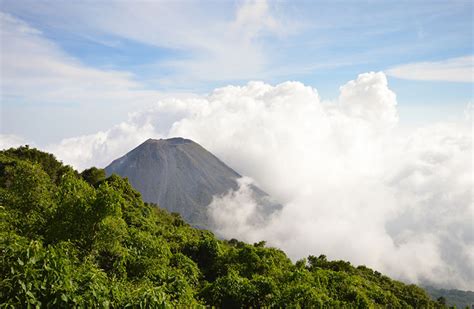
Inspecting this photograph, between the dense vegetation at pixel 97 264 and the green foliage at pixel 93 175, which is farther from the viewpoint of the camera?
the green foliage at pixel 93 175

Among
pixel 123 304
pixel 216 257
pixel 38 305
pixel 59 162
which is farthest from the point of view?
pixel 59 162

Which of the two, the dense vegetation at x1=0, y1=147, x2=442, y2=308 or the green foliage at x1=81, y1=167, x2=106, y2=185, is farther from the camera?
the green foliage at x1=81, y1=167, x2=106, y2=185

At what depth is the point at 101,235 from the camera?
16.7 meters

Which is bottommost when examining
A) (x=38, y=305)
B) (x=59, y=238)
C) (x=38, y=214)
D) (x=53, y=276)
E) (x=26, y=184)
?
(x=38, y=305)

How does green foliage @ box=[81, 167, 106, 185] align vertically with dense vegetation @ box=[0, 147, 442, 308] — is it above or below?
above

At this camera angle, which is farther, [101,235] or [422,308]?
[422,308]

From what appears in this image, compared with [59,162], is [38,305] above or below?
below

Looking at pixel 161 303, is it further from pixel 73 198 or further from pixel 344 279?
pixel 344 279

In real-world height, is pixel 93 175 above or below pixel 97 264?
above

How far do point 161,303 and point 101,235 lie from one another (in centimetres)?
869

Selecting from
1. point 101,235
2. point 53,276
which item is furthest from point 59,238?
point 53,276

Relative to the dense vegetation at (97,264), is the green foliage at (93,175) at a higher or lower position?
A: higher

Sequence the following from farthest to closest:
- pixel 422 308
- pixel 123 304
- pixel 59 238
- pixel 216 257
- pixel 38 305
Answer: pixel 422 308, pixel 216 257, pixel 59 238, pixel 123 304, pixel 38 305

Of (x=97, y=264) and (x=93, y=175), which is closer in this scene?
(x=97, y=264)
